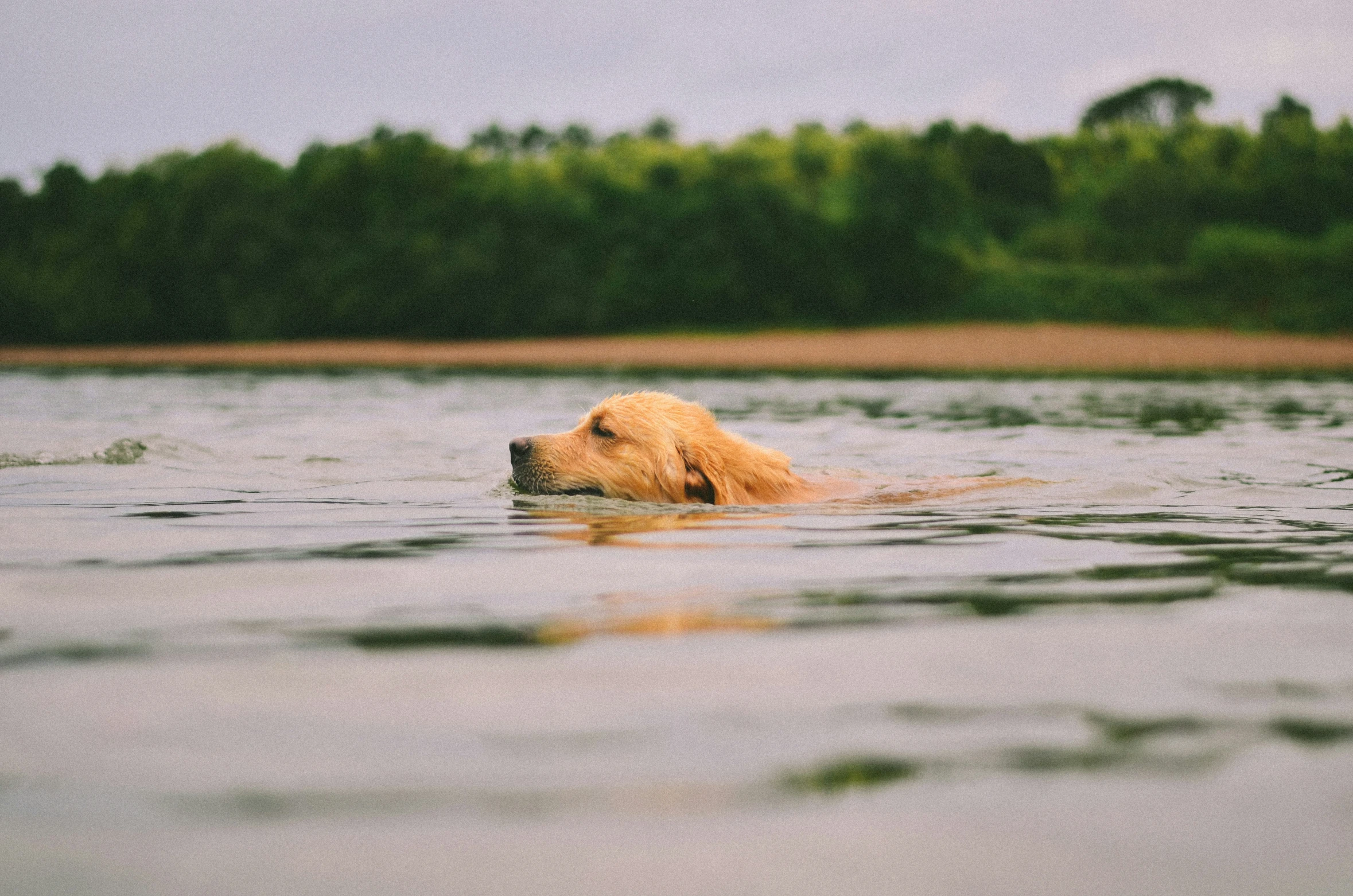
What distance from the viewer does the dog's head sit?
6.68 meters

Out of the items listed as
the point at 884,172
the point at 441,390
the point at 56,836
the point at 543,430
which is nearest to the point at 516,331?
the point at 884,172

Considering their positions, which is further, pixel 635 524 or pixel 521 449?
pixel 521 449

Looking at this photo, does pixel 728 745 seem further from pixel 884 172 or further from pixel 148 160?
pixel 148 160

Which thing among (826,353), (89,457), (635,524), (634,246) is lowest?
(635,524)

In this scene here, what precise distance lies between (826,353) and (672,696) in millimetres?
28682

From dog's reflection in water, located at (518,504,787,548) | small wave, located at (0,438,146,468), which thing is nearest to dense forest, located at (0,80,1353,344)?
small wave, located at (0,438,146,468)

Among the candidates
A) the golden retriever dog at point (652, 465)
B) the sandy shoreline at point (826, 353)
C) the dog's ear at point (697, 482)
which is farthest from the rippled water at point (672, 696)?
the sandy shoreline at point (826, 353)

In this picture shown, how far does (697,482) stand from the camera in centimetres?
671

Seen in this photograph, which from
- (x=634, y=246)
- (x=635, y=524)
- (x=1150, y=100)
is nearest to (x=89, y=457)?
(x=635, y=524)

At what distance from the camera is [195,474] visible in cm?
793

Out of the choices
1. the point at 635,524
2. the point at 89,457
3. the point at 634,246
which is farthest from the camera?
the point at 634,246

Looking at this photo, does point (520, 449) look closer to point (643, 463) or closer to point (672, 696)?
point (643, 463)

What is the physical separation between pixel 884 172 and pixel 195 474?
37737 millimetres

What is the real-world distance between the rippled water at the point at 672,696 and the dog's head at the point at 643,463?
0.18 metres
